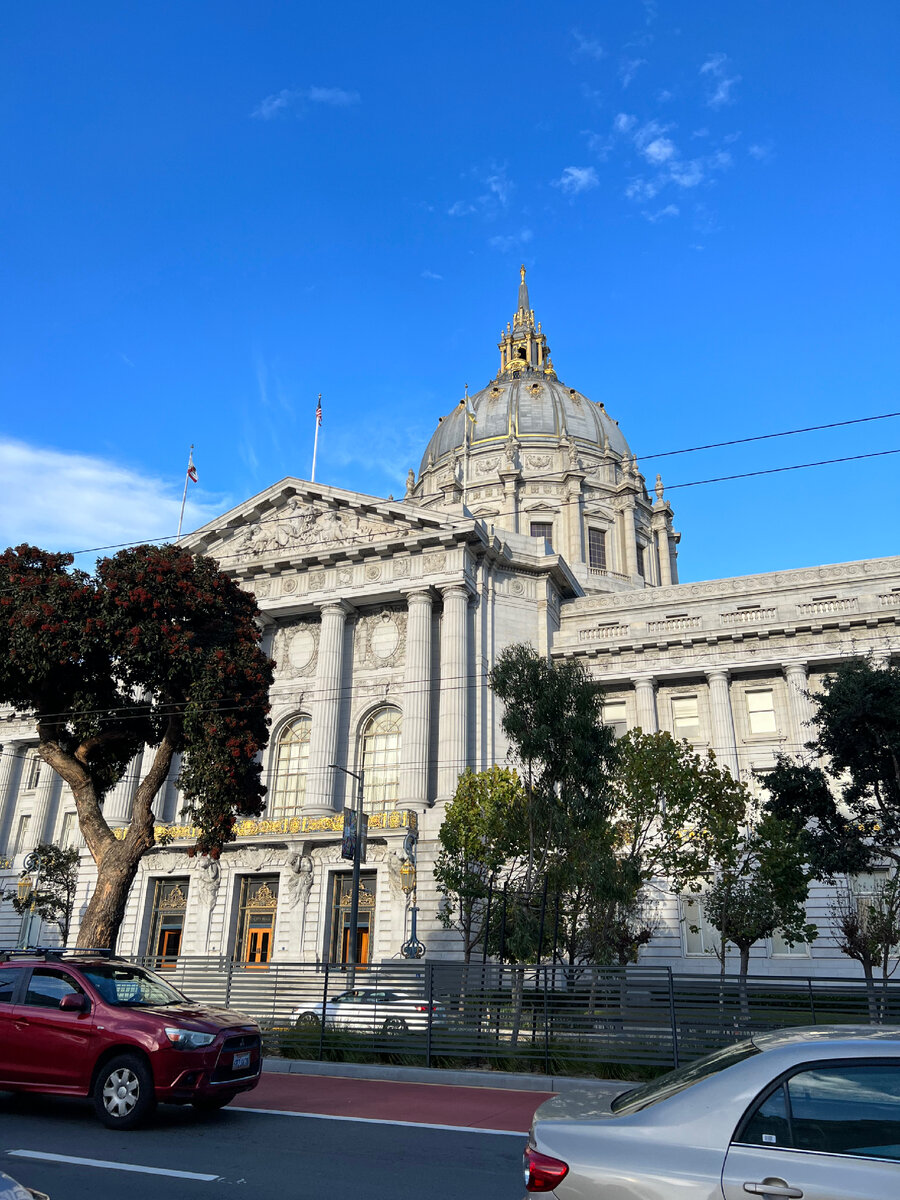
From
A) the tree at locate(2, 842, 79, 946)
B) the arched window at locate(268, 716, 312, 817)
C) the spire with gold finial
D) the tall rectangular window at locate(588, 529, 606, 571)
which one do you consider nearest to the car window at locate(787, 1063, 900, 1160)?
the arched window at locate(268, 716, 312, 817)

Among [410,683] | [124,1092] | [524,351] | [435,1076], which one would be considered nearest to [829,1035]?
[124,1092]

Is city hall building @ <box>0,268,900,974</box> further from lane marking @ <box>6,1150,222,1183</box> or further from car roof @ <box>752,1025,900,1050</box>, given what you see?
car roof @ <box>752,1025,900,1050</box>

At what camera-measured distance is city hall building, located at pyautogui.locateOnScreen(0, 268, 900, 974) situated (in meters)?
35.4

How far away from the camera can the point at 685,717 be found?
41.1 meters

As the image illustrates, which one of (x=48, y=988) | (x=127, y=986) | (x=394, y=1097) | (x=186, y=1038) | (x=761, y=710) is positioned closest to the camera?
(x=186, y=1038)

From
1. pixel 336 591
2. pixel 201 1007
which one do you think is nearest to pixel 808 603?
pixel 336 591

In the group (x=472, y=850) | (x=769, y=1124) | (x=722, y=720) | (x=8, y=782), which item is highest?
(x=722, y=720)

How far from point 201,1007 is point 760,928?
776 inches

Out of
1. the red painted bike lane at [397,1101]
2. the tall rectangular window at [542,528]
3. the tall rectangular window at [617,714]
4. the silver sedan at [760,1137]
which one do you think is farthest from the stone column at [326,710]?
the silver sedan at [760,1137]

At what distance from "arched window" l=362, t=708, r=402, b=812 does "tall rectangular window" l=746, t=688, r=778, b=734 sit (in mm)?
14748

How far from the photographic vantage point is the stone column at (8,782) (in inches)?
2009

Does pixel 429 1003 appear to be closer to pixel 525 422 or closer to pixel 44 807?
pixel 44 807

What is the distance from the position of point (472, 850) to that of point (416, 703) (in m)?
10.1

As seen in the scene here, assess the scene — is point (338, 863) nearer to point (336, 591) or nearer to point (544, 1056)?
point (336, 591)
